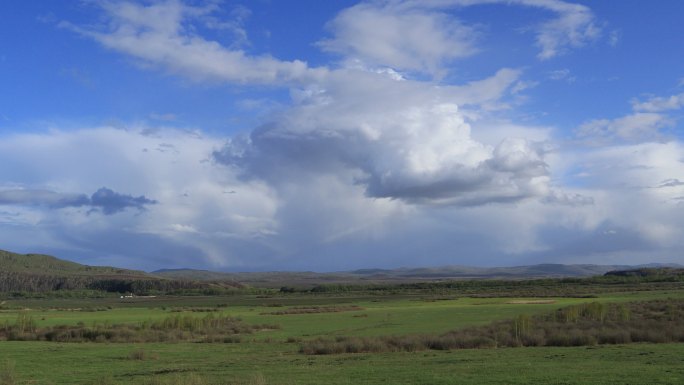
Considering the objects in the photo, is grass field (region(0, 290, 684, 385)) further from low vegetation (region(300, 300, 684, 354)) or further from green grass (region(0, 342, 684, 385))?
low vegetation (region(300, 300, 684, 354))

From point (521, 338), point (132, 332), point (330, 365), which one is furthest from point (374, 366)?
point (132, 332)

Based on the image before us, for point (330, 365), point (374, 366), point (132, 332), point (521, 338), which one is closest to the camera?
Result: point (374, 366)

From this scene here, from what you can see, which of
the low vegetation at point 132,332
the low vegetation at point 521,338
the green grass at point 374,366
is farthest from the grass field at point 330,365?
the low vegetation at point 132,332

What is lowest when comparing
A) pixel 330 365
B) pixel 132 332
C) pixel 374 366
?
pixel 132 332

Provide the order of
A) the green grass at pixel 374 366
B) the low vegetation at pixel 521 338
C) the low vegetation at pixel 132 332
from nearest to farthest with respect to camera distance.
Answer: the green grass at pixel 374 366 → the low vegetation at pixel 521 338 → the low vegetation at pixel 132 332

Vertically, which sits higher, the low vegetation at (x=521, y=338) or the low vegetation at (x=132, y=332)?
the low vegetation at (x=521, y=338)

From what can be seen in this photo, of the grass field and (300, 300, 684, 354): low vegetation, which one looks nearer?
the grass field

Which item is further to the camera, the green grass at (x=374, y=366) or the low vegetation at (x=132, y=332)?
the low vegetation at (x=132, y=332)

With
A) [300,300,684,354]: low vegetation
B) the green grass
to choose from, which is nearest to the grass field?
the green grass

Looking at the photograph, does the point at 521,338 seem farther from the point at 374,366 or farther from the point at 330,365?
the point at 330,365

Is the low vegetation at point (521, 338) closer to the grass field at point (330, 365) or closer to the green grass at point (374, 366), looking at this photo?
the grass field at point (330, 365)

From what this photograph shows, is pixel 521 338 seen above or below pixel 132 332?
above

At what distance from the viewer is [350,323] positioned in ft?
184

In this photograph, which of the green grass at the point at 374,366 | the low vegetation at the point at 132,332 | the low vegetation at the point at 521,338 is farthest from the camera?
the low vegetation at the point at 132,332
